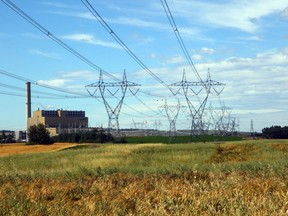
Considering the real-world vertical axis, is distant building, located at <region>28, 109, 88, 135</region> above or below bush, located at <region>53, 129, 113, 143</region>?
above

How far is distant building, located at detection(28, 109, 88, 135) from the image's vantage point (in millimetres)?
186375

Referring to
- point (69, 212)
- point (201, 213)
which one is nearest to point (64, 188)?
point (69, 212)

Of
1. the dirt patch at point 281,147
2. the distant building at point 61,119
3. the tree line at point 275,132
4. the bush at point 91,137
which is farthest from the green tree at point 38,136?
the tree line at point 275,132

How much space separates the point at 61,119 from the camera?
191 metres

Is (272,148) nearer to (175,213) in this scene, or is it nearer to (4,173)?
(4,173)

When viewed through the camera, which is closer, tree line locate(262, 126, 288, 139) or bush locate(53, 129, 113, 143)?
bush locate(53, 129, 113, 143)

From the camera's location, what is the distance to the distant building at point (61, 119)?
18638 centimetres

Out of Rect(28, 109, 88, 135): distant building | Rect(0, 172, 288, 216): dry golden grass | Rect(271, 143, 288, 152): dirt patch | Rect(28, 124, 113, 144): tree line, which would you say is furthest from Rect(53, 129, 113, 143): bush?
Rect(0, 172, 288, 216): dry golden grass

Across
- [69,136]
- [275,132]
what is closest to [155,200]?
[69,136]

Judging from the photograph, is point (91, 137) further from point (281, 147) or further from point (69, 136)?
point (281, 147)

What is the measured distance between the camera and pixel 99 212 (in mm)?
8242

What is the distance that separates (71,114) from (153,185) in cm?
18319

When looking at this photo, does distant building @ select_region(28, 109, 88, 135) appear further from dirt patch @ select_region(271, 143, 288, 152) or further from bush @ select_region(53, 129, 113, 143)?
dirt patch @ select_region(271, 143, 288, 152)

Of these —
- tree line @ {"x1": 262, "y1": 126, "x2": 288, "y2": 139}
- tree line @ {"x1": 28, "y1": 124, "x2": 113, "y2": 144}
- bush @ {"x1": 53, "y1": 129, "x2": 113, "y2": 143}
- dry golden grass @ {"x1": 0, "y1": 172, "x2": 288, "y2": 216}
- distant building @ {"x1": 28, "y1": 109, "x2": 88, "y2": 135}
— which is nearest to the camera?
dry golden grass @ {"x1": 0, "y1": 172, "x2": 288, "y2": 216}
